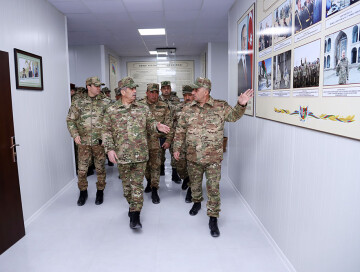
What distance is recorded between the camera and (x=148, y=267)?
7.41 feet

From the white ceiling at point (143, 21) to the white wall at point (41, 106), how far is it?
513 millimetres

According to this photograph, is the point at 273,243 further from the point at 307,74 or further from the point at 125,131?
the point at 125,131

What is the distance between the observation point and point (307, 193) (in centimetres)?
189

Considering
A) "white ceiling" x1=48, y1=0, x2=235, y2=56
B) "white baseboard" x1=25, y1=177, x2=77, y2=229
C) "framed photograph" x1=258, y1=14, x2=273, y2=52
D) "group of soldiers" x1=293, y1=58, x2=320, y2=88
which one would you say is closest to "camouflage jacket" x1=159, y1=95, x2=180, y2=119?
"white ceiling" x1=48, y1=0, x2=235, y2=56

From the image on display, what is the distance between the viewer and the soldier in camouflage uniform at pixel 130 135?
2826 mm

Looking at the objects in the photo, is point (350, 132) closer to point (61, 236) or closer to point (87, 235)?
point (87, 235)

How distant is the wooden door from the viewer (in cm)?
253

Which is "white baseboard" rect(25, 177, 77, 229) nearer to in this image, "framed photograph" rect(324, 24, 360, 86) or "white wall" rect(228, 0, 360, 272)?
"white wall" rect(228, 0, 360, 272)

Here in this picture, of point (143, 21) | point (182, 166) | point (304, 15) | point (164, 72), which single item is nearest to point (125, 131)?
point (182, 166)

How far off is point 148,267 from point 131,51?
24.0ft

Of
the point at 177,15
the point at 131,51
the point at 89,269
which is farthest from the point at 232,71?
the point at 131,51

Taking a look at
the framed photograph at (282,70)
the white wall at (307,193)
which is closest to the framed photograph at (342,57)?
the white wall at (307,193)

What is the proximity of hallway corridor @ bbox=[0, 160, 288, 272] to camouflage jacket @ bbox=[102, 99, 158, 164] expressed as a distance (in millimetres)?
786

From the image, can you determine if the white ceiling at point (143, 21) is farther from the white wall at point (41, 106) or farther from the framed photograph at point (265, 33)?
the framed photograph at point (265, 33)
